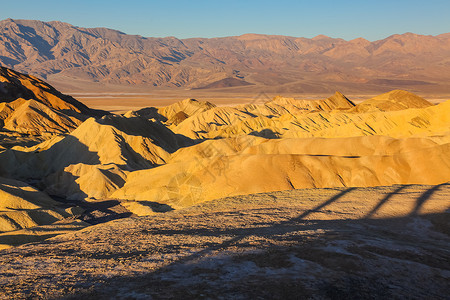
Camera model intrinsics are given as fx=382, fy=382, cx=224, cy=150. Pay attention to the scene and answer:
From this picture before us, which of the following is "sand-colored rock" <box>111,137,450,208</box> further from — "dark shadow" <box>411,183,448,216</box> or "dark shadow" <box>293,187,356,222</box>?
"dark shadow" <box>411,183,448,216</box>

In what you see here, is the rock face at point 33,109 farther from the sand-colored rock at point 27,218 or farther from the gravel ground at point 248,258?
the gravel ground at point 248,258

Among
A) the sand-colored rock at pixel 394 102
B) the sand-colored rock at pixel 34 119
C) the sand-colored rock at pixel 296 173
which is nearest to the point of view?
the sand-colored rock at pixel 296 173

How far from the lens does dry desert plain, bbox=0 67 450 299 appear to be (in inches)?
311

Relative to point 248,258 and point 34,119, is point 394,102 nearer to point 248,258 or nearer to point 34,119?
point 34,119

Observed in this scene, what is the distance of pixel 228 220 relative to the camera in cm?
1409

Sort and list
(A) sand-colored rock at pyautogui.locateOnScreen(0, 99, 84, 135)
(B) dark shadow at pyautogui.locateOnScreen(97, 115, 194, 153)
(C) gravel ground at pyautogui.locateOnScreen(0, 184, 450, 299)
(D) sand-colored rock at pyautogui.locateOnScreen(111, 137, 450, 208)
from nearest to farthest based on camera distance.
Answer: (C) gravel ground at pyautogui.locateOnScreen(0, 184, 450, 299), (D) sand-colored rock at pyautogui.locateOnScreen(111, 137, 450, 208), (B) dark shadow at pyautogui.locateOnScreen(97, 115, 194, 153), (A) sand-colored rock at pyautogui.locateOnScreen(0, 99, 84, 135)

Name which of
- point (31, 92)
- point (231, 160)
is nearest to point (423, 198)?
point (231, 160)

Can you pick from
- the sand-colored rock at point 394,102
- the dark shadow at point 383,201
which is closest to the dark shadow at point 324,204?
the dark shadow at point 383,201

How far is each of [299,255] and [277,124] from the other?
51.6m

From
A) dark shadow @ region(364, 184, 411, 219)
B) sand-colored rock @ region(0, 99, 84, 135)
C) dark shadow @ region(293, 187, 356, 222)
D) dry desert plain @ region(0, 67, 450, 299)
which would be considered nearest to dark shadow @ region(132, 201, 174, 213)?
dry desert plain @ region(0, 67, 450, 299)

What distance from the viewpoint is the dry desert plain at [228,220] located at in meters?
7.91

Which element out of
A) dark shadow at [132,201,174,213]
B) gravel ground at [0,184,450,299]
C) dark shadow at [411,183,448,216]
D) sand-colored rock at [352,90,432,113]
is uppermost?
sand-colored rock at [352,90,432,113]

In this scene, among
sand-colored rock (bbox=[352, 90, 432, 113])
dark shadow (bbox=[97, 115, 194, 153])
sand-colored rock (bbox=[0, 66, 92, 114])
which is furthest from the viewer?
sand-colored rock (bbox=[352, 90, 432, 113])

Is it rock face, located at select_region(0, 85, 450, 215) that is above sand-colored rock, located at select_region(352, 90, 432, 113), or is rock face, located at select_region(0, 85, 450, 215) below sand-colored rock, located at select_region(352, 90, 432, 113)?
below
